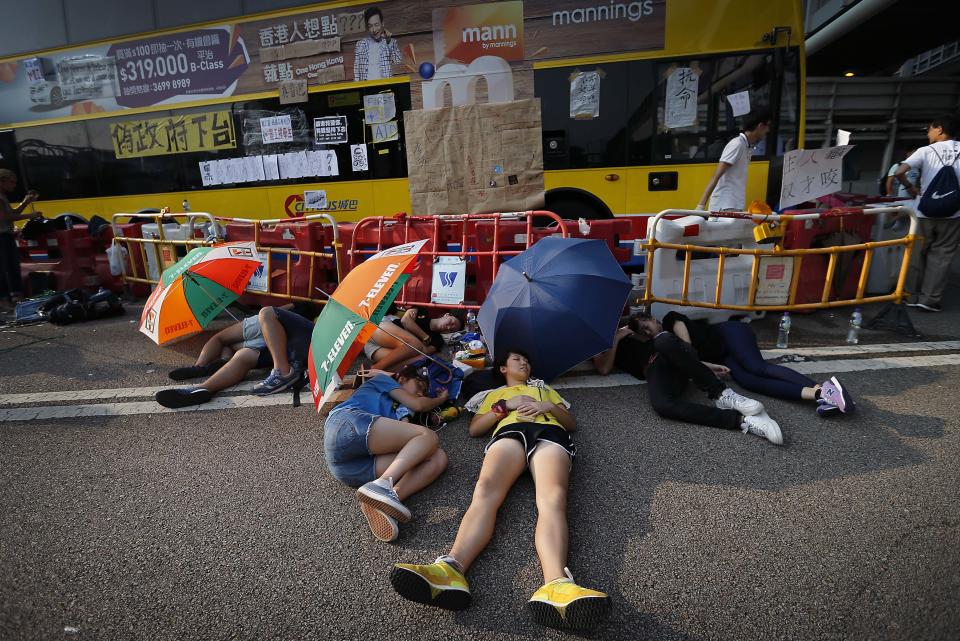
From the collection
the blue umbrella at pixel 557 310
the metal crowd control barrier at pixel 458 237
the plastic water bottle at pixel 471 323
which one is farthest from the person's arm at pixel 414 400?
the metal crowd control barrier at pixel 458 237

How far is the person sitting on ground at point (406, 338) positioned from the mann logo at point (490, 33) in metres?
3.90

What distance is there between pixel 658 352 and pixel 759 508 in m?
1.44

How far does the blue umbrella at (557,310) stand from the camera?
131 inches

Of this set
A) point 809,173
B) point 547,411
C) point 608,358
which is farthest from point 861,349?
point 547,411

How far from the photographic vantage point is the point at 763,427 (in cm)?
307

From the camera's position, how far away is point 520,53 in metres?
6.65

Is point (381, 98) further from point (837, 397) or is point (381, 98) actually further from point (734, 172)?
point (837, 397)

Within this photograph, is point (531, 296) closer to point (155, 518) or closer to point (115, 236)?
point (155, 518)

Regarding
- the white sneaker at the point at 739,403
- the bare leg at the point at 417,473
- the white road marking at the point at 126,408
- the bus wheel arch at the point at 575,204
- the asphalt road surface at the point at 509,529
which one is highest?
the bus wheel arch at the point at 575,204

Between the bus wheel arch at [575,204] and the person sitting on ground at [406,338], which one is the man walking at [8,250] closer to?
the person sitting on ground at [406,338]

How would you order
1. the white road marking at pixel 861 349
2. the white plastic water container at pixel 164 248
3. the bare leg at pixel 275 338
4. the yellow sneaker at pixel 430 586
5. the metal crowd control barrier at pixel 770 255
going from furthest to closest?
the white plastic water container at pixel 164 248
the metal crowd control barrier at pixel 770 255
the white road marking at pixel 861 349
the bare leg at pixel 275 338
the yellow sneaker at pixel 430 586

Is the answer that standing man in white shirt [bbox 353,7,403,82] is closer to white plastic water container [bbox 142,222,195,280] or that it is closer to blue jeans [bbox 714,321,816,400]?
white plastic water container [bbox 142,222,195,280]

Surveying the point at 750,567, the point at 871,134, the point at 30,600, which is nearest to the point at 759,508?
the point at 750,567

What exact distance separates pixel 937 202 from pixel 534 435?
5907 mm
